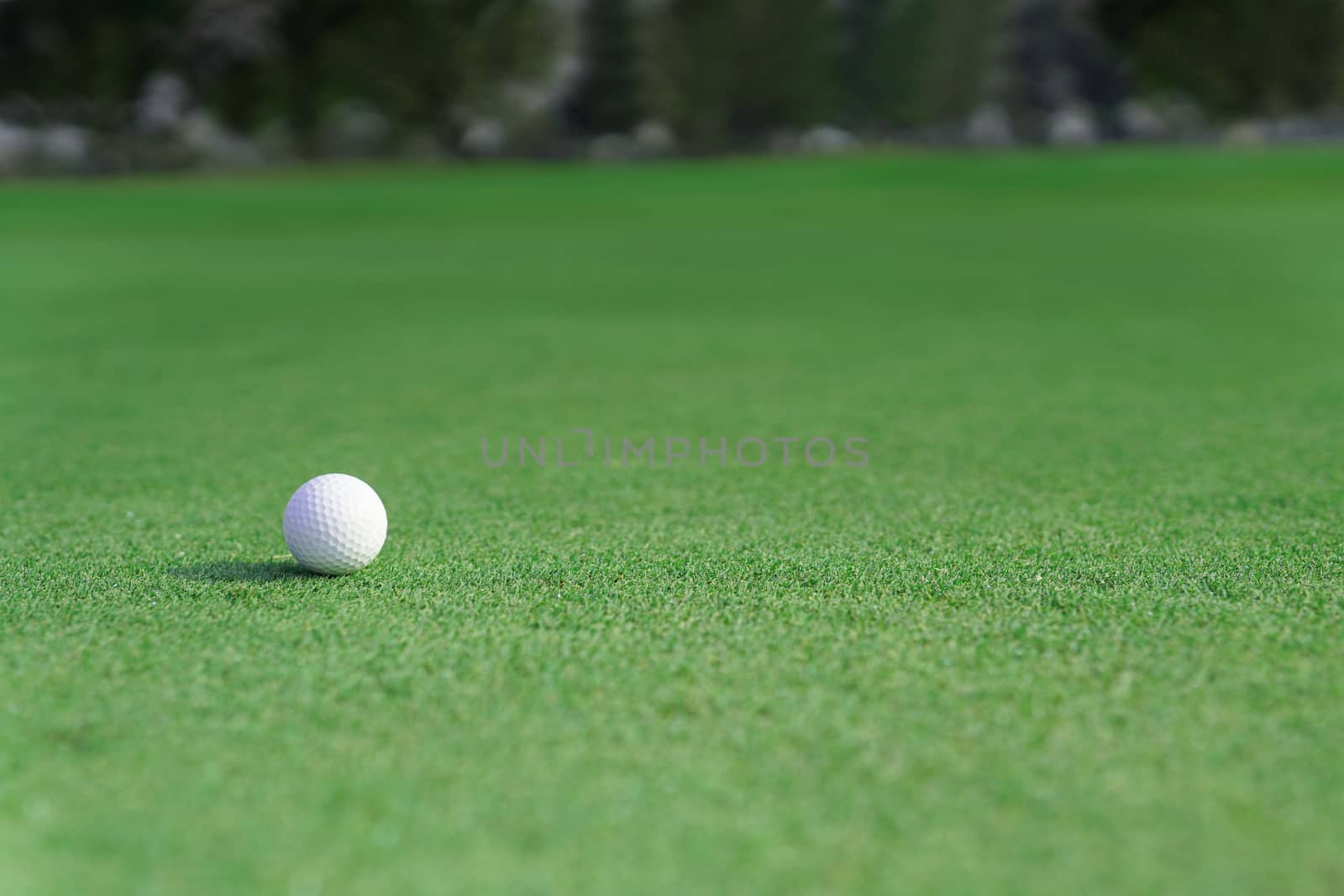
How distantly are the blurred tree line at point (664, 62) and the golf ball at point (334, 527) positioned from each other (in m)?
41.6

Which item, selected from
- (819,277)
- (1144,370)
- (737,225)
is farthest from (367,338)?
(737,225)

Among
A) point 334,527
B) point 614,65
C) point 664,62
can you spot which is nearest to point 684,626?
point 334,527

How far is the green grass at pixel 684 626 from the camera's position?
1.76 metres

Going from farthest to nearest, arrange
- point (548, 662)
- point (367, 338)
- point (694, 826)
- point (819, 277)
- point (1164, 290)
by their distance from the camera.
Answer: point (819, 277)
point (1164, 290)
point (367, 338)
point (548, 662)
point (694, 826)

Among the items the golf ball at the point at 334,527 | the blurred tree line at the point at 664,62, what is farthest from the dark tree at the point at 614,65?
the golf ball at the point at 334,527

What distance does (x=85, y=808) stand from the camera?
72.4 inches

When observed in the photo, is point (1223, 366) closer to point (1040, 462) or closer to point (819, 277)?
point (1040, 462)

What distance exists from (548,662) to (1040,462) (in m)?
2.46

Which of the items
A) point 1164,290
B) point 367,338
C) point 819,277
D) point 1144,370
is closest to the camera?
point 1144,370

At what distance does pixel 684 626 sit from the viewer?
256cm
